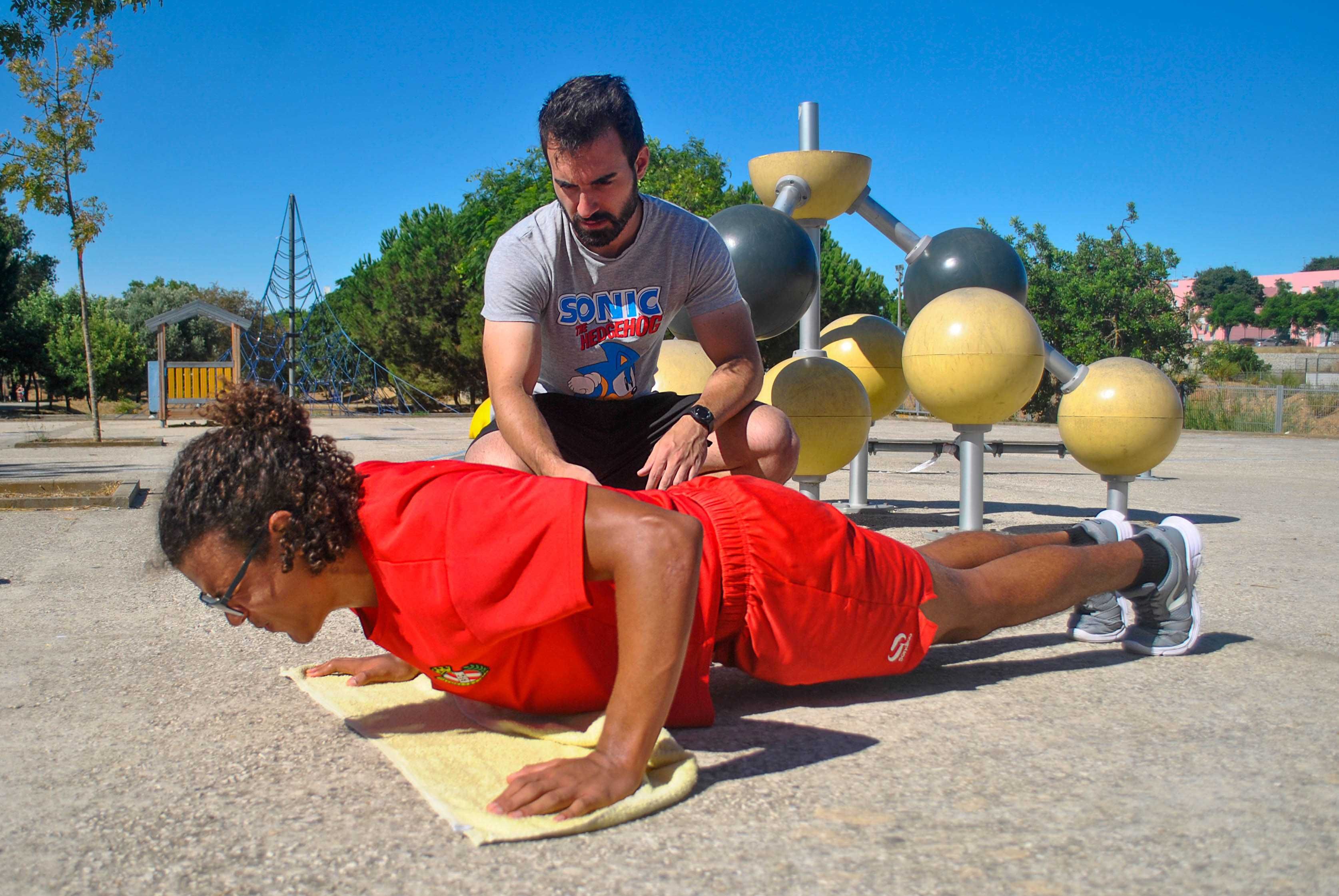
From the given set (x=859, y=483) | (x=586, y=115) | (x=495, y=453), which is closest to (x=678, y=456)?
(x=495, y=453)

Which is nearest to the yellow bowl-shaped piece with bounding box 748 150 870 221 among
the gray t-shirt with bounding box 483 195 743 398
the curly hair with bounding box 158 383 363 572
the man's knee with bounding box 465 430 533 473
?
the gray t-shirt with bounding box 483 195 743 398

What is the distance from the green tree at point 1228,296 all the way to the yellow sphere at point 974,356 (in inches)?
3393

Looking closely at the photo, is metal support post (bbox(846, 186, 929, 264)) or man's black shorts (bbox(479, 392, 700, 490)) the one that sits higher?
metal support post (bbox(846, 186, 929, 264))

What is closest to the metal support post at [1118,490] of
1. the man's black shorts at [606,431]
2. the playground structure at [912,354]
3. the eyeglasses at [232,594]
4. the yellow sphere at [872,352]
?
the playground structure at [912,354]

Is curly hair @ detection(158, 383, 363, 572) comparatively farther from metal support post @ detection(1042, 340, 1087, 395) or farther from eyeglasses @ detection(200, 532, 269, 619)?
metal support post @ detection(1042, 340, 1087, 395)

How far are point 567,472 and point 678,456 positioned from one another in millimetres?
564

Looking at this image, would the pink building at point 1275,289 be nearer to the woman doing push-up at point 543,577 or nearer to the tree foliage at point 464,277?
the tree foliage at point 464,277

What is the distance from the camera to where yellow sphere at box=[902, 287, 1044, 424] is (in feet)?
17.2

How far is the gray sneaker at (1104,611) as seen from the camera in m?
2.98

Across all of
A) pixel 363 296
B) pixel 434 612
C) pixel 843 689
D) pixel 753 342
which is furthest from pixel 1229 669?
pixel 363 296

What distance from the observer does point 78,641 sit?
3.17 m

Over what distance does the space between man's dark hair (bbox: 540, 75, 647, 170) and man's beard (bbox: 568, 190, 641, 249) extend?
0.18m

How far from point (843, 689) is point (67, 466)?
10.1 m

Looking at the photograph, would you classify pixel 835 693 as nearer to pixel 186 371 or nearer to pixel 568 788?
pixel 568 788
